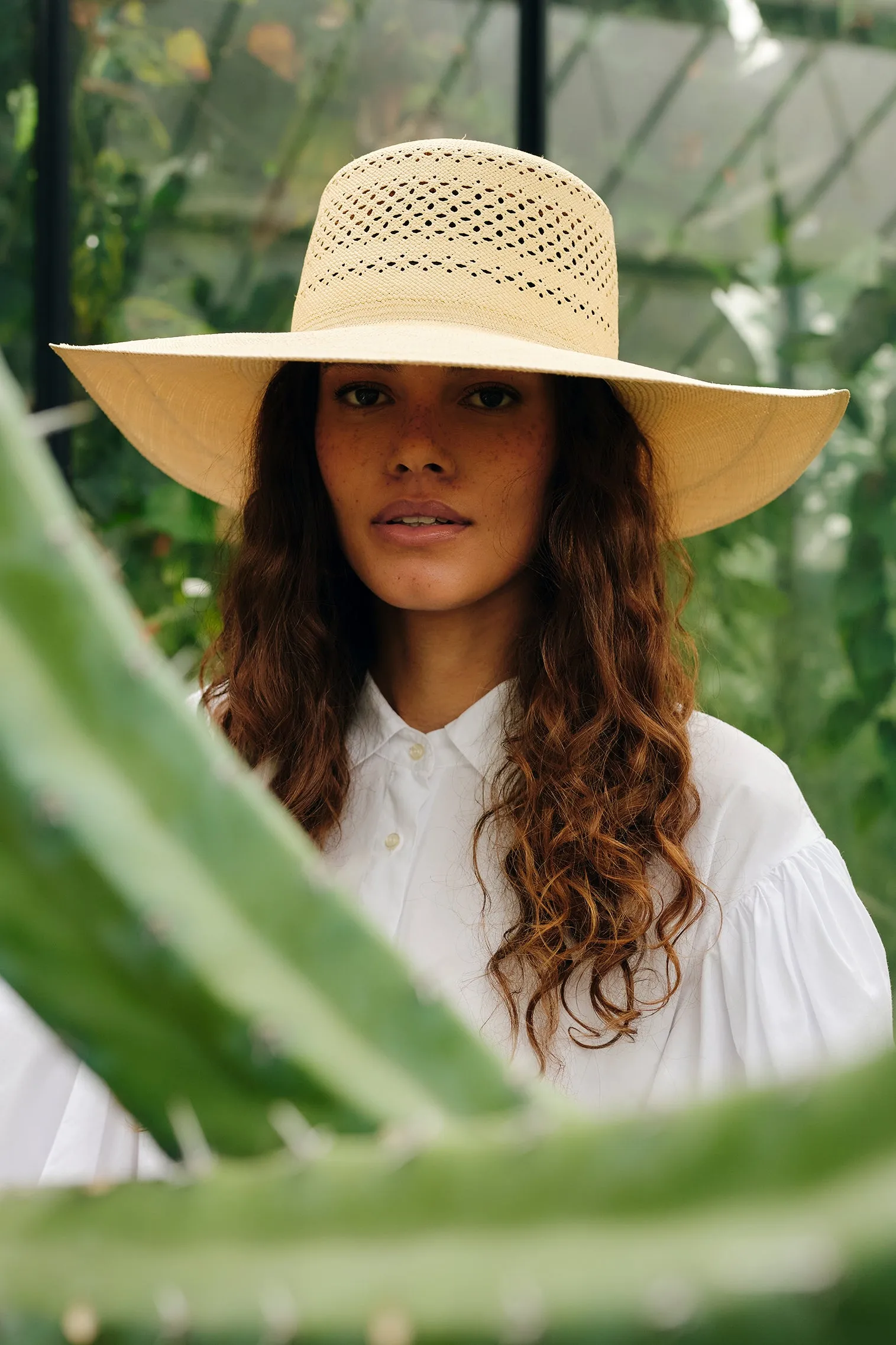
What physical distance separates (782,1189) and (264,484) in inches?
56.7

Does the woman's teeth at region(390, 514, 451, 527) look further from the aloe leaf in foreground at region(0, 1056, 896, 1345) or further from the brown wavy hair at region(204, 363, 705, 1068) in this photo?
the aloe leaf in foreground at region(0, 1056, 896, 1345)

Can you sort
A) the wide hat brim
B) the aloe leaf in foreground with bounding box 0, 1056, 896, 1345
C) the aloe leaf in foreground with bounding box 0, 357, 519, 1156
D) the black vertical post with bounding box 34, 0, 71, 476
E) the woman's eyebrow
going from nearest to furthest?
the aloe leaf in foreground with bounding box 0, 1056, 896, 1345
the aloe leaf in foreground with bounding box 0, 357, 519, 1156
the wide hat brim
the woman's eyebrow
the black vertical post with bounding box 34, 0, 71, 476

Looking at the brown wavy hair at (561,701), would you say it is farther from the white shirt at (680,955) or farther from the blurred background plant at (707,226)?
the blurred background plant at (707,226)

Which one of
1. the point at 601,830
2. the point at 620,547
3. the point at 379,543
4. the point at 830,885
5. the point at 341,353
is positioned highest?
the point at 341,353

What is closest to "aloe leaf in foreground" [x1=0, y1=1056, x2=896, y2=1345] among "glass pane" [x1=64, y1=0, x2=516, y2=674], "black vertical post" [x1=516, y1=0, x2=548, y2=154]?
"glass pane" [x1=64, y1=0, x2=516, y2=674]

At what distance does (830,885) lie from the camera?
1.37 m

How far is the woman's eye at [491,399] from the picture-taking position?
4.63 ft

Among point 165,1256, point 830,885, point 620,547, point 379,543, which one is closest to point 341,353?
point 379,543

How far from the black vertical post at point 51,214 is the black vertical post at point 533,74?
0.98 metres

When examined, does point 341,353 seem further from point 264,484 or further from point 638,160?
point 638,160

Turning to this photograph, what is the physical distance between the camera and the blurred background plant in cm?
288

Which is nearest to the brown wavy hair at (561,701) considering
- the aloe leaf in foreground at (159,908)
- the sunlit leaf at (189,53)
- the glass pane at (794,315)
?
the aloe leaf in foreground at (159,908)

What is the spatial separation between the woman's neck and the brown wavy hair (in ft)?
0.09

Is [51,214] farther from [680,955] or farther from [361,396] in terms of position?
[680,955]
